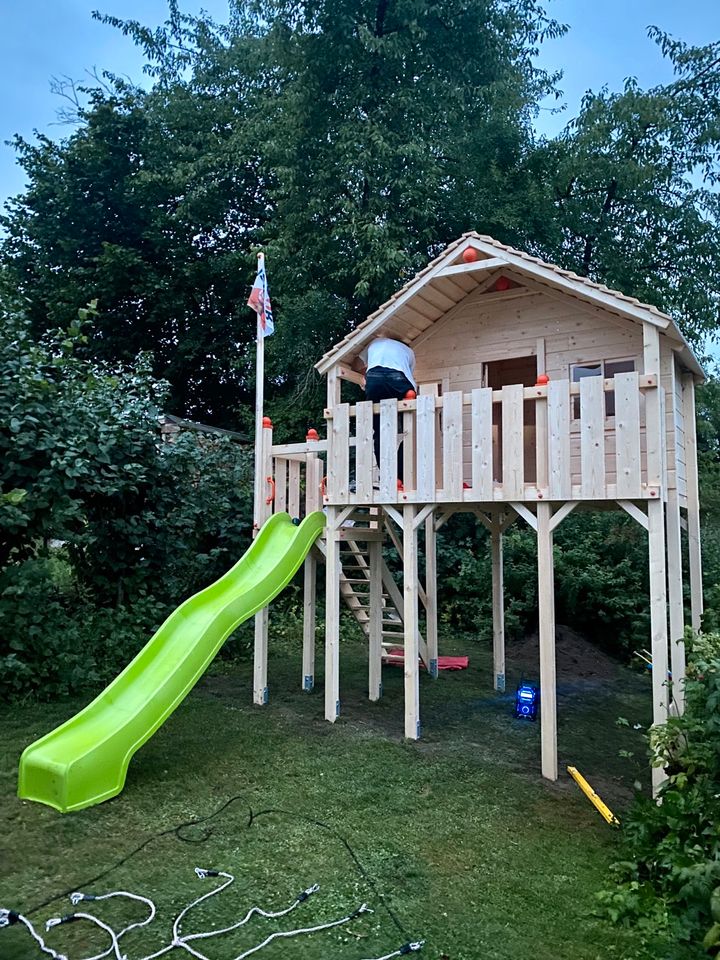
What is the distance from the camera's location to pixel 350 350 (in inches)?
312

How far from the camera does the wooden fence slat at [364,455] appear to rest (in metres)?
7.21

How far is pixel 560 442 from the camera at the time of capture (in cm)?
611

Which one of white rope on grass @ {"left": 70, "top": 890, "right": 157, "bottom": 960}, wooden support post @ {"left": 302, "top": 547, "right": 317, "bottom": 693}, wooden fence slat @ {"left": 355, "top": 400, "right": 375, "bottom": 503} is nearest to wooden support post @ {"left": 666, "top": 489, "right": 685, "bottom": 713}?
wooden fence slat @ {"left": 355, "top": 400, "right": 375, "bottom": 503}

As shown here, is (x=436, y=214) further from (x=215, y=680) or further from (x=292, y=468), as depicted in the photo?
(x=215, y=680)

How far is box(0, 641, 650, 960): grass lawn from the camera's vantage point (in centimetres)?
353

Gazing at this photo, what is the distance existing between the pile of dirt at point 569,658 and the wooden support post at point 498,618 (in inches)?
42.9

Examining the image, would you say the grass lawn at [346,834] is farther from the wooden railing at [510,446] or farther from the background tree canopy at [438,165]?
the background tree canopy at [438,165]

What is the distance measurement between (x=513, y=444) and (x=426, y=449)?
894 millimetres

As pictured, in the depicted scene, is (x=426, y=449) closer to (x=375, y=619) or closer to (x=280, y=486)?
(x=280, y=486)

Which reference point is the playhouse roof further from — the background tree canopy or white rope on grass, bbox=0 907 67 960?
the background tree canopy

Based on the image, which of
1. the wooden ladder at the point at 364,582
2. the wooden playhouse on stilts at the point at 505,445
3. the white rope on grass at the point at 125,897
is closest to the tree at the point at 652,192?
the wooden playhouse on stilts at the point at 505,445

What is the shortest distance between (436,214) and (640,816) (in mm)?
13357

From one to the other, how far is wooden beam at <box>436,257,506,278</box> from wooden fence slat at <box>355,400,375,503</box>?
62.0 inches

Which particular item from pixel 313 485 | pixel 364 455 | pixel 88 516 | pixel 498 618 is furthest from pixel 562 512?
pixel 88 516
